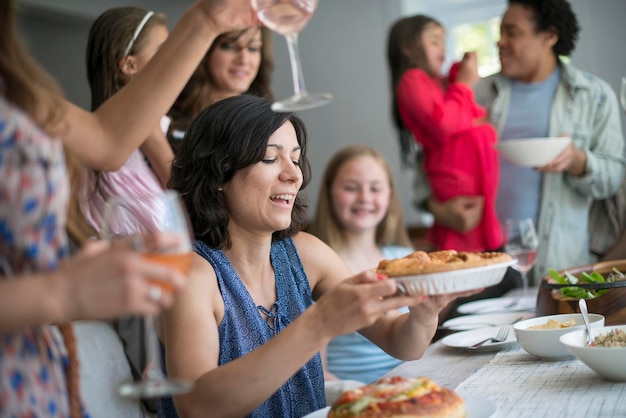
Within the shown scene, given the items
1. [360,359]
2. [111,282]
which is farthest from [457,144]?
[111,282]

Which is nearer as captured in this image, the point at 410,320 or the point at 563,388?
the point at 563,388

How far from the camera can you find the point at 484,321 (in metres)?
2.19

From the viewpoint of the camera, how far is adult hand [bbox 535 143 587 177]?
2.91m

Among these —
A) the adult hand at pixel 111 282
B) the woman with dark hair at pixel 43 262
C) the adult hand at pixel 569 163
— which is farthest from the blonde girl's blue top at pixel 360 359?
the adult hand at pixel 111 282

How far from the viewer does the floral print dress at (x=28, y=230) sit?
0.96m

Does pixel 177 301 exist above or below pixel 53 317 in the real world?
below

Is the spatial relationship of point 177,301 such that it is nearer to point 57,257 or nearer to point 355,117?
point 57,257

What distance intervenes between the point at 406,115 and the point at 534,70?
0.57 metres

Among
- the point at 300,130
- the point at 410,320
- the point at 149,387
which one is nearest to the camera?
the point at 149,387

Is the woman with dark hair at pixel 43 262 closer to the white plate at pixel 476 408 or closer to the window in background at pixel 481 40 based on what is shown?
the white plate at pixel 476 408

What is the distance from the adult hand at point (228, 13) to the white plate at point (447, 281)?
52cm

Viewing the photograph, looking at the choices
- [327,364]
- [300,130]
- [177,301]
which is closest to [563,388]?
[177,301]

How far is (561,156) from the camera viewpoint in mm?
2908

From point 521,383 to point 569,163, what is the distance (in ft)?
5.74
